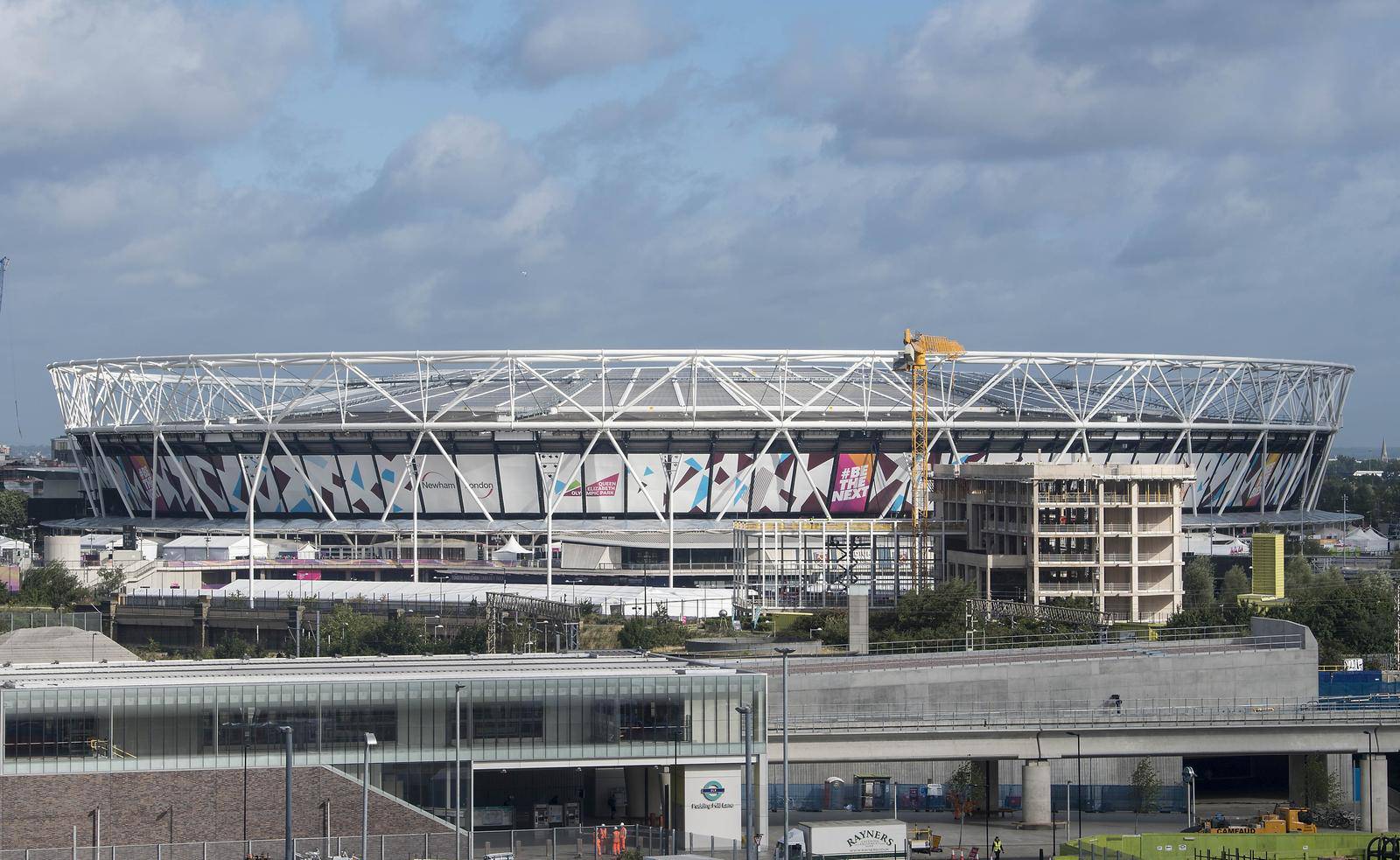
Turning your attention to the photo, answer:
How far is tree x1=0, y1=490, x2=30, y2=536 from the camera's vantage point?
510 feet

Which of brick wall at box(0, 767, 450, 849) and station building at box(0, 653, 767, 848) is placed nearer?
brick wall at box(0, 767, 450, 849)

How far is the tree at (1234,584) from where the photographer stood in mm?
88544

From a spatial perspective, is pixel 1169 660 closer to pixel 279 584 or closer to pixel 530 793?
pixel 530 793

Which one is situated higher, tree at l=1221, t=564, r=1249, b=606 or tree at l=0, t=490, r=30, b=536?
tree at l=0, t=490, r=30, b=536

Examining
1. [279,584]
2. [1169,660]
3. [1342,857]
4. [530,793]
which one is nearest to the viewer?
[1342,857]

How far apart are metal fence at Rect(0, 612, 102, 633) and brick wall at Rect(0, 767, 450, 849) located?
100 ft

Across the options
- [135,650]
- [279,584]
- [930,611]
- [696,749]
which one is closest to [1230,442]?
[930,611]

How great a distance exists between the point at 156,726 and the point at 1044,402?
80.6 meters

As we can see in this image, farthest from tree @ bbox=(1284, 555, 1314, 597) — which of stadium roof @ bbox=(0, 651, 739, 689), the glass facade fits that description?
the glass facade

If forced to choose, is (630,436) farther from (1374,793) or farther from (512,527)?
(1374,793)

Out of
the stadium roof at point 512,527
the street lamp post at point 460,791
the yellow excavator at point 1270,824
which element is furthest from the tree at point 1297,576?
the street lamp post at point 460,791

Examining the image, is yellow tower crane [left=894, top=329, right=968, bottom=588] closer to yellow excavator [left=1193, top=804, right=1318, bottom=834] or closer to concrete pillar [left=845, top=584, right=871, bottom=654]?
concrete pillar [left=845, top=584, right=871, bottom=654]

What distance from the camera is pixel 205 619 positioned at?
8719 cm

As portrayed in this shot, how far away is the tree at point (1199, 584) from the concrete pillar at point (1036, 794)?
38152 millimetres
